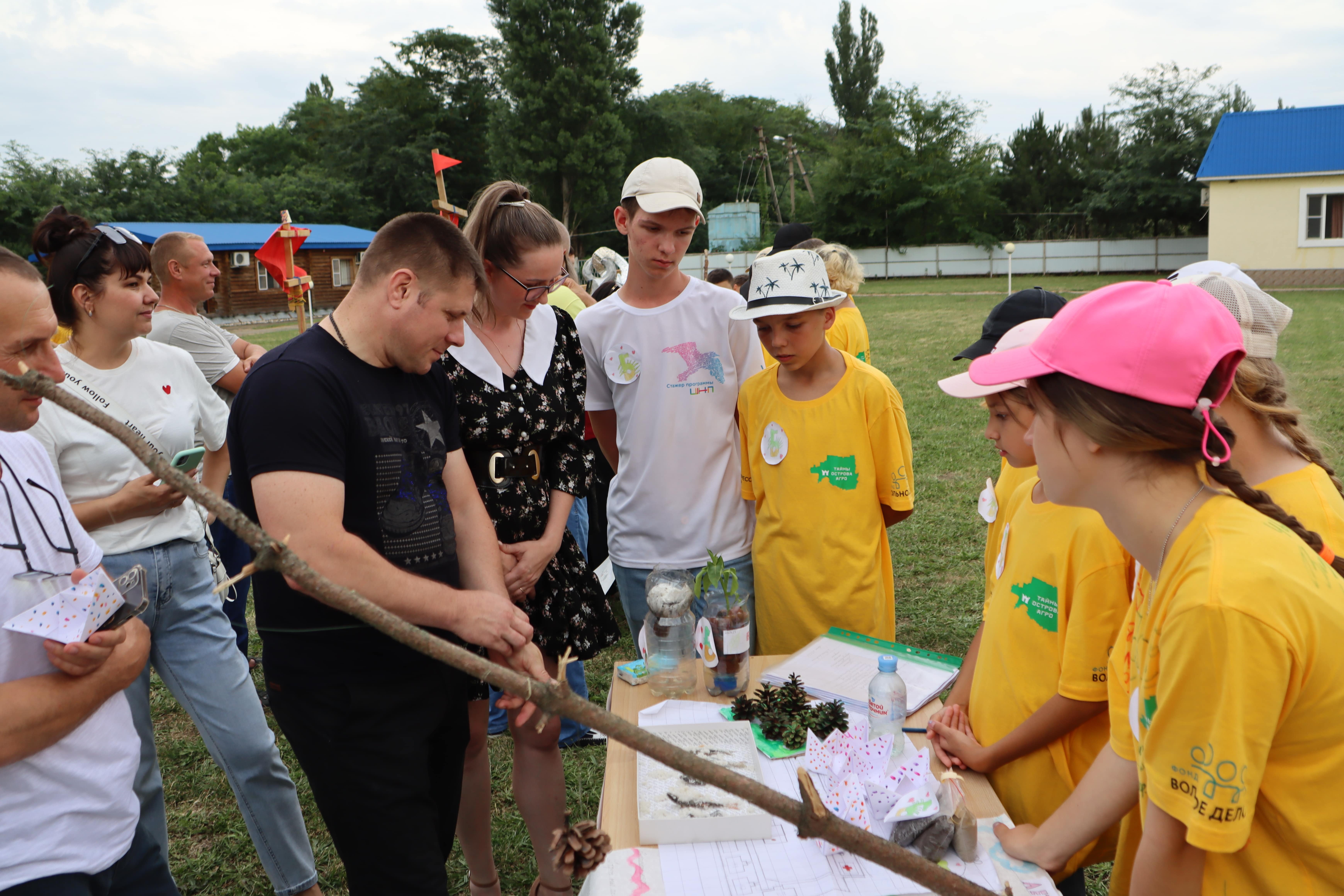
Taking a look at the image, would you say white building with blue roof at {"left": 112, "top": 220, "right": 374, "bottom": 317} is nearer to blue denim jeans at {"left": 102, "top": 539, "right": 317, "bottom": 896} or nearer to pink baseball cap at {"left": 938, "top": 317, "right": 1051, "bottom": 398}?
blue denim jeans at {"left": 102, "top": 539, "right": 317, "bottom": 896}

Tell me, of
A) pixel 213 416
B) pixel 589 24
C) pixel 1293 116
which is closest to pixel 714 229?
pixel 589 24

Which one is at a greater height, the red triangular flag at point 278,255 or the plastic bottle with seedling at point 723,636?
the red triangular flag at point 278,255

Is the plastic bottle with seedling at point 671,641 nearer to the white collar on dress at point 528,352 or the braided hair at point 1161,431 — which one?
the white collar on dress at point 528,352

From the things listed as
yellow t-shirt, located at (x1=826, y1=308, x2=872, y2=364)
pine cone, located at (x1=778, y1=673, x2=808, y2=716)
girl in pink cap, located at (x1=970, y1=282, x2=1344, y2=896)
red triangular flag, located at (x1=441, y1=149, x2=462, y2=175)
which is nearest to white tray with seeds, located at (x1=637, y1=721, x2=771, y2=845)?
pine cone, located at (x1=778, y1=673, x2=808, y2=716)

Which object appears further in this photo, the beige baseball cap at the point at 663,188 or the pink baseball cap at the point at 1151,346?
the beige baseball cap at the point at 663,188

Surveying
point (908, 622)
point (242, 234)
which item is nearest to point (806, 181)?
point (242, 234)

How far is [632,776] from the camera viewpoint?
6.50 ft

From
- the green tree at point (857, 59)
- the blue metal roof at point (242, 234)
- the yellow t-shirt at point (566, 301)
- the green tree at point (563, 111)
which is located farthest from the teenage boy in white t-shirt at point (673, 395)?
the green tree at point (857, 59)

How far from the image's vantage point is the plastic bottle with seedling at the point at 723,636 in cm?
232

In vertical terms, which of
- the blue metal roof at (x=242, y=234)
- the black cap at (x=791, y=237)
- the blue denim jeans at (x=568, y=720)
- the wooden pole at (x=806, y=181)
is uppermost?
the wooden pole at (x=806, y=181)

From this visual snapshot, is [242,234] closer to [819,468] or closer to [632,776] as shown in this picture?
[819,468]

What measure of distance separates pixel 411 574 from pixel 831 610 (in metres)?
1.42

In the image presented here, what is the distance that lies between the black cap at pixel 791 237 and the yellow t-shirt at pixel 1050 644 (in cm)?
458

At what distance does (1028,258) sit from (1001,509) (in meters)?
37.5
